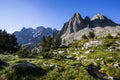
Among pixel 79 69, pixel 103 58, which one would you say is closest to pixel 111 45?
pixel 103 58

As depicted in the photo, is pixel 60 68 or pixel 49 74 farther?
pixel 60 68

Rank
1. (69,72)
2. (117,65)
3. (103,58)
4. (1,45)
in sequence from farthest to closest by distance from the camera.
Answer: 1. (1,45)
2. (103,58)
3. (117,65)
4. (69,72)

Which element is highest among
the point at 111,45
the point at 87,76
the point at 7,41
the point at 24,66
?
the point at 7,41

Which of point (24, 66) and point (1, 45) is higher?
point (1, 45)

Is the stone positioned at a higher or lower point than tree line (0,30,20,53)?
lower

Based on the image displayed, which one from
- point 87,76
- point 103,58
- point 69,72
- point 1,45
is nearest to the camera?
point 87,76

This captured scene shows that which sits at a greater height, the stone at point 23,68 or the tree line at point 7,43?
the tree line at point 7,43

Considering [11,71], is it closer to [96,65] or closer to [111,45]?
[96,65]

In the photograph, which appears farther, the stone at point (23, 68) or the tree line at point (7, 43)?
the tree line at point (7, 43)

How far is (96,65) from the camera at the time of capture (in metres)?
45.3

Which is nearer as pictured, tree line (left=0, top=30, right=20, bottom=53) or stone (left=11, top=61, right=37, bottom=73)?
stone (left=11, top=61, right=37, bottom=73)

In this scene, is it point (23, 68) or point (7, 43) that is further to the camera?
point (7, 43)

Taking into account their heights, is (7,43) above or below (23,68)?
above

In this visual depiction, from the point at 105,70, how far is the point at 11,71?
65.0 feet
